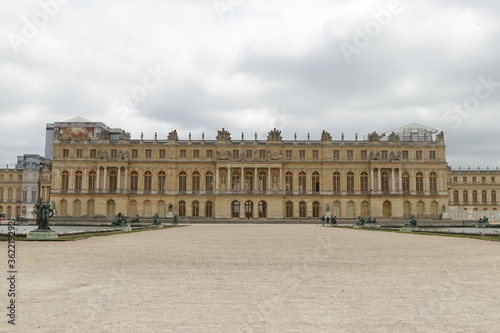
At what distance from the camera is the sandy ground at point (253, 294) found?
733cm

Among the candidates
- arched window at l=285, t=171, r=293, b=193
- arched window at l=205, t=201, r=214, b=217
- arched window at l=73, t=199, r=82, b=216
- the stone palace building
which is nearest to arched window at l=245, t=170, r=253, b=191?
the stone palace building

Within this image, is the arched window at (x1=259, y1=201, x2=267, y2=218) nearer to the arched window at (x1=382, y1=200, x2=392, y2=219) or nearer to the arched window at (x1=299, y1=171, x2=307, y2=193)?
the arched window at (x1=299, y1=171, x2=307, y2=193)

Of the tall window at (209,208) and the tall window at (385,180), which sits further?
the tall window at (209,208)

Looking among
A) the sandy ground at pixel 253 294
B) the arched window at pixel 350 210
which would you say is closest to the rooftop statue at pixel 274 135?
the arched window at pixel 350 210

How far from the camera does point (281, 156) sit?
7600cm

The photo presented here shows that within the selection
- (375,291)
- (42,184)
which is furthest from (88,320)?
(42,184)

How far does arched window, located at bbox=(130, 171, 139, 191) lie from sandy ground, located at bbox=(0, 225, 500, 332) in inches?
2449

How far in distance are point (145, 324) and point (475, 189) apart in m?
105

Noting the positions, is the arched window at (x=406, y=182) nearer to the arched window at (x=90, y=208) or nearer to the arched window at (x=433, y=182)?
the arched window at (x=433, y=182)

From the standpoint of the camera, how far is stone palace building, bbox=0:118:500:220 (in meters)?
75.8

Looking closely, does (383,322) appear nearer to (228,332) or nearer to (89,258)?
(228,332)

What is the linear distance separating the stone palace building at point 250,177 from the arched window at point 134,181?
0.53 ft

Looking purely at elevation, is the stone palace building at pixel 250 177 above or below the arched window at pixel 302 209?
above

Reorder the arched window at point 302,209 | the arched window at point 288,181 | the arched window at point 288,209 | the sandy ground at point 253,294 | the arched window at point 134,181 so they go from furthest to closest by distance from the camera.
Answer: the arched window at point 134,181
the arched window at point 288,181
the arched window at point 288,209
the arched window at point 302,209
the sandy ground at point 253,294
